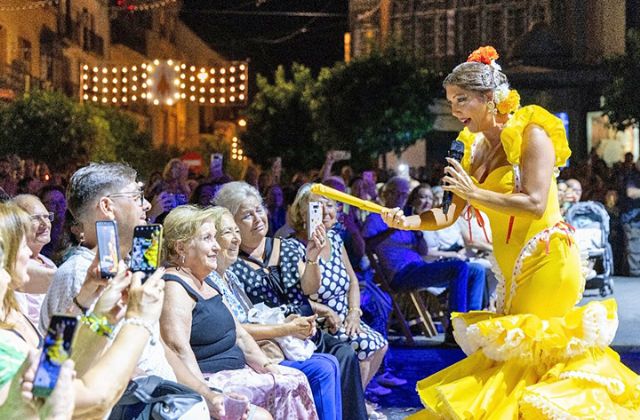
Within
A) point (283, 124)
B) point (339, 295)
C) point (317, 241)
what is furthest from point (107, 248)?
point (283, 124)

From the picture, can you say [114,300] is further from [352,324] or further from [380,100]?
[380,100]

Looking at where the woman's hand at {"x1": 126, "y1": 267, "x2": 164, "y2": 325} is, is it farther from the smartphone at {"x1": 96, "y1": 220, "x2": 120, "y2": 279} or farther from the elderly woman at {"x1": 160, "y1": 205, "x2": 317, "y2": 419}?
the elderly woman at {"x1": 160, "y1": 205, "x2": 317, "y2": 419}

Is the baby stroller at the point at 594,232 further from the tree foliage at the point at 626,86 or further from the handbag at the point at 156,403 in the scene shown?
the tree foliage at the point at 626,86

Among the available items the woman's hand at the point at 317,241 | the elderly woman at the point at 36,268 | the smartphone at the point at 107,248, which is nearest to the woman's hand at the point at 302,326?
the woman's hand at the point at 317,241

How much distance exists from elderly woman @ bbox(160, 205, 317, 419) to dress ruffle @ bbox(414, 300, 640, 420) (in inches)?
33.5

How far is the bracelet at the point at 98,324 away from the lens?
3.13 meters

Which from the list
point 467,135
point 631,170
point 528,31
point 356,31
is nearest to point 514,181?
point 467,135

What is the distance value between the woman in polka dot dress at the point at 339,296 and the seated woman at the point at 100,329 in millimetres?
3394

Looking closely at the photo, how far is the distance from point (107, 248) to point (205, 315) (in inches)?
56.5

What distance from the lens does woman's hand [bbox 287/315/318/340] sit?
18.2 ft

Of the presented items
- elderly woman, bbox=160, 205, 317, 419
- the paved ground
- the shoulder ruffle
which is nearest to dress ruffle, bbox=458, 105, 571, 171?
the shoulder ruffle

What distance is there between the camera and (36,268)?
518cm

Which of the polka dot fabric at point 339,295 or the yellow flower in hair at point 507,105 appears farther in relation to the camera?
the polka dot fabric at point 339,295

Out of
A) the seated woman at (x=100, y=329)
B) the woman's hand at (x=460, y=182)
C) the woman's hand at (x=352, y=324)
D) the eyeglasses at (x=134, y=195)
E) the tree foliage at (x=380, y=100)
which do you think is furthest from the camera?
the tree foliage at (x=380, y=100)
